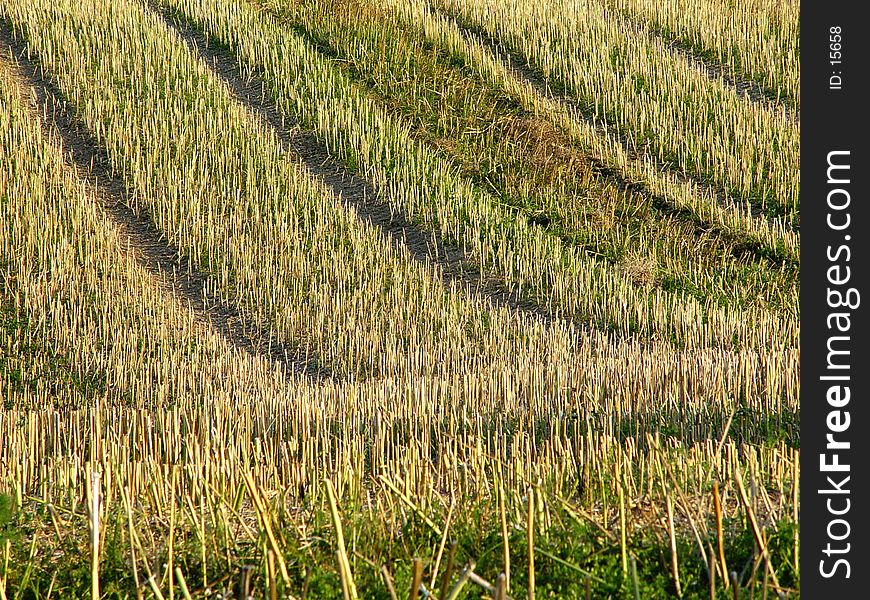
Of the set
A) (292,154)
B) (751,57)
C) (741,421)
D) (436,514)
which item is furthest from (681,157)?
(436,514)

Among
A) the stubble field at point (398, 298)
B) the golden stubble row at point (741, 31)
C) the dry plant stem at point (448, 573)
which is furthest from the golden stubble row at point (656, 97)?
the dry plant stem at point (448, 573)

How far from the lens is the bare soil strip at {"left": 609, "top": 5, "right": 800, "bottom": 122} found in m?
12.2

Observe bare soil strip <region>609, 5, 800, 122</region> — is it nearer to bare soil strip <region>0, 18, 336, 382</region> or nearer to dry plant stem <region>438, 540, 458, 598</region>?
bare soil strip <region>0, 18, 336, 382</region>

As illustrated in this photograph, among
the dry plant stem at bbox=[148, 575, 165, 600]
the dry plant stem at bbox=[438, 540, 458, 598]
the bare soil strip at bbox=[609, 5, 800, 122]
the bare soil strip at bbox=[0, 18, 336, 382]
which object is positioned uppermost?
the bare soil strip at bbox=[609, 5, 800, 122]

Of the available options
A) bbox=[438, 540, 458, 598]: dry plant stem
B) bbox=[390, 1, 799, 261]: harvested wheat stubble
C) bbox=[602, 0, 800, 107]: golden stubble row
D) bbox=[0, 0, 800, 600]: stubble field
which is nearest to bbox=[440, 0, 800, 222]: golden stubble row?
bbox=[0, 0, 800, 600]: stubble field

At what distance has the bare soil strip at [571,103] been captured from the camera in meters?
10.6

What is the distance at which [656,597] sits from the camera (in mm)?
3234

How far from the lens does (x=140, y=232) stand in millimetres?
9641

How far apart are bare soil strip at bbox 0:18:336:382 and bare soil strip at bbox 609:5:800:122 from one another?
7430 mm

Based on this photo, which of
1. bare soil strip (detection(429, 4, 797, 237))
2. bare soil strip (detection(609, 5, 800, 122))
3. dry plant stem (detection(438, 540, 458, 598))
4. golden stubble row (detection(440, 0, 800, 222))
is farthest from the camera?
bare soil strip (detection(609, 5, 800, 122))

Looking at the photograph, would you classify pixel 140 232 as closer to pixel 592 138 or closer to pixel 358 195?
pixel 358 195

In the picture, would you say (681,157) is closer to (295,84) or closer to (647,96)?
(647,96)

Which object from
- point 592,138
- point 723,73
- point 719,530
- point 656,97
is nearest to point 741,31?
point 723,73

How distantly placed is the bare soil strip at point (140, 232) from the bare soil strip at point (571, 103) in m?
4.83
